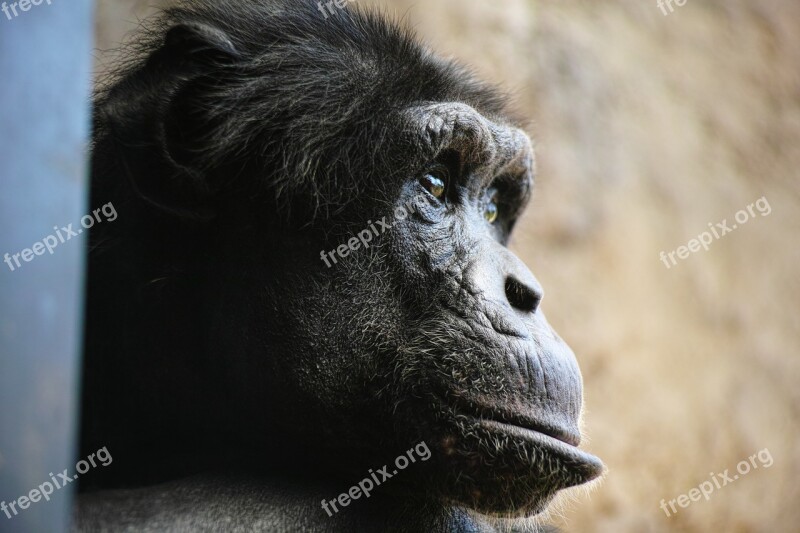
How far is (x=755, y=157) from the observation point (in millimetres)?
6355

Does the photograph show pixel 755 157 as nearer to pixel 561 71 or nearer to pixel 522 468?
pixel 561 71

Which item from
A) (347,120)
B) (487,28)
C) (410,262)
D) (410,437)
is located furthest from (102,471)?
(487,28)

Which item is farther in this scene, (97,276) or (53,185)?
(97,276)

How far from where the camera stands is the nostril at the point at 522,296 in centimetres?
263

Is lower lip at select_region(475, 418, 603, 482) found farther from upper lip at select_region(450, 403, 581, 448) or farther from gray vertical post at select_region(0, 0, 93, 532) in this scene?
gray vertical post at select_region(0, 0, 93, 532)

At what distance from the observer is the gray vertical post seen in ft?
5.95

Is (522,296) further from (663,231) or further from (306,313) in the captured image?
(663,231)

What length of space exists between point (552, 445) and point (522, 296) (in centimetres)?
46

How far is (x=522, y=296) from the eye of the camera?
8.63 feet

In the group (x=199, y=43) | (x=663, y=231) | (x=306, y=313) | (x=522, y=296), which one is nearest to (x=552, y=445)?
A: (x=522, y=296)

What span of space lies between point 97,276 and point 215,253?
0.42 meters

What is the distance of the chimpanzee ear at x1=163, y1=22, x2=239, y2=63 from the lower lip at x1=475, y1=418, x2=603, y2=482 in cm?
140

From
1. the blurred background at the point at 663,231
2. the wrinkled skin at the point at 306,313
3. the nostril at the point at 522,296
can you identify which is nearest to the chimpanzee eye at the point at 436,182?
the wrinkled skin at the point at 306,313

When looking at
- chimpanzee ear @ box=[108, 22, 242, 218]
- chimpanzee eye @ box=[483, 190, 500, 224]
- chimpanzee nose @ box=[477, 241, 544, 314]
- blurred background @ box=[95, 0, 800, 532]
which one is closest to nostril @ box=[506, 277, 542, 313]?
chimpanzee nose @ box=[477, 241, 544, 314]
